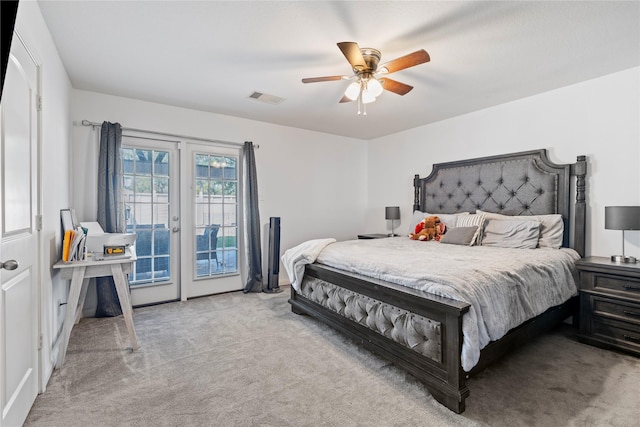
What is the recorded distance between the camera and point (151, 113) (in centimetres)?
379

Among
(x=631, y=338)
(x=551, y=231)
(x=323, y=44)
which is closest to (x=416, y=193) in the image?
(x=551, y=231)

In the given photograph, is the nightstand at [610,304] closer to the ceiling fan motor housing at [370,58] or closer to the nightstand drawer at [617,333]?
the nightstand drawer at [617,333]

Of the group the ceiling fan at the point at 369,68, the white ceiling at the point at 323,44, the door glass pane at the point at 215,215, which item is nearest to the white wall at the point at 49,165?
the white ceiling at the point at 323,44

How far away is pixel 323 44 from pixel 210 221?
2.77 meters

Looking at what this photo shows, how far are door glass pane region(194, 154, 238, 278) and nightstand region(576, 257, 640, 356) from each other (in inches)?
155

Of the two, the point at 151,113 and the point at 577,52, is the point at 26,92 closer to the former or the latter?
the point at 151,113

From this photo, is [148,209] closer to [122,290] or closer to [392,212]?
[122,290]

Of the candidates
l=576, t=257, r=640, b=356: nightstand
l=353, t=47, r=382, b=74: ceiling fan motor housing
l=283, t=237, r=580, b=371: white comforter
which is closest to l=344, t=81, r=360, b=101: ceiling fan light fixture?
l=353, t=47, r=382, b=74: ceiling fan motor housing

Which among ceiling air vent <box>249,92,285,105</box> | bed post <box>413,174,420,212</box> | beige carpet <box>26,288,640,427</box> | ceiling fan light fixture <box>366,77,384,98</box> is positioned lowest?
beige carpet <box>26,288,640,427</box>

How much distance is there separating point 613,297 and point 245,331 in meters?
3.18

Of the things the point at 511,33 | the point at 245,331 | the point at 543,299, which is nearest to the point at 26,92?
the point at 245,331

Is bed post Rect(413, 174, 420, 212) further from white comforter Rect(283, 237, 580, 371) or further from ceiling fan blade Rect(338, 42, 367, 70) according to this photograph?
ceiling fan blade Rect(338, 42, 367, 70)

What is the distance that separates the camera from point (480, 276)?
2.03 meters

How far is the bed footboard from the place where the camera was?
1.83 meters
